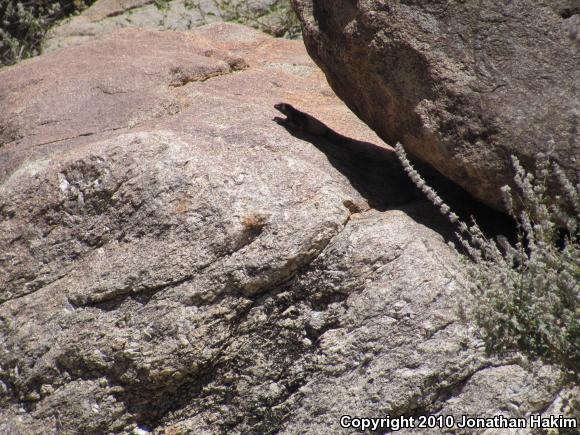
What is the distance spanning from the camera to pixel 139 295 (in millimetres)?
3281

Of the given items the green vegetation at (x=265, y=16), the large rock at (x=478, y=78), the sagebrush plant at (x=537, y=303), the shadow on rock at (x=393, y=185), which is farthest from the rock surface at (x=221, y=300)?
the green vegetation at (x=265, y=16)

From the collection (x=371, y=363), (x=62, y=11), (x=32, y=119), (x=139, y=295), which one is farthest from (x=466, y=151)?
(x=62, y=11)

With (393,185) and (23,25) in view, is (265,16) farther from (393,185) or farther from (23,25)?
(393,185)

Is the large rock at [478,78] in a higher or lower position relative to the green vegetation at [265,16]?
higher

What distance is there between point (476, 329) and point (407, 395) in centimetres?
37

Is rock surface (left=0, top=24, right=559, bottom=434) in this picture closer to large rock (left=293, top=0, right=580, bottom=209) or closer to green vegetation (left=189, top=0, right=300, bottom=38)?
large rock (left=293, top=0, right=580, bottom=209)

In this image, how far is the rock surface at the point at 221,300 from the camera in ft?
10.2

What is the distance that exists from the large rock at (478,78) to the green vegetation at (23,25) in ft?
16.3

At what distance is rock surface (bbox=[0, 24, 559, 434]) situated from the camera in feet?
10.2

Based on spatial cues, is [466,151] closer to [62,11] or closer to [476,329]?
[476,329]

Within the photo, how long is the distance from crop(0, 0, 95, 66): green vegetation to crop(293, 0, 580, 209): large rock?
16.3 ft

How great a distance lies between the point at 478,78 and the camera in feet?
10.8

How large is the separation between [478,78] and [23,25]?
575cm

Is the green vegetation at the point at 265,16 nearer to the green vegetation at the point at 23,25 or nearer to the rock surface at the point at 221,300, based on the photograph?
the green vegetation at the point at 23,25
